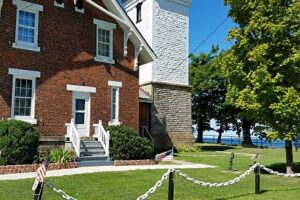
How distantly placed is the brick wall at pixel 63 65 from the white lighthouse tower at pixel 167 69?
7.23 metres

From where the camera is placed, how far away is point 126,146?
747 inches

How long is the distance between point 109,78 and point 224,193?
11.4 meters

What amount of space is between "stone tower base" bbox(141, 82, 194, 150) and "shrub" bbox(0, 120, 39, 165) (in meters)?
14.0

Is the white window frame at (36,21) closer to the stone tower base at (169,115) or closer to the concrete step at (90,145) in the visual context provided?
the concrete step at (90,145)

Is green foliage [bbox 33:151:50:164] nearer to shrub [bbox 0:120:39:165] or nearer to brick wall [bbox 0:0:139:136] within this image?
shrub [bbox 0:120:39:165]

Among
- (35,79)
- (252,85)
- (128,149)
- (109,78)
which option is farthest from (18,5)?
(252,85)

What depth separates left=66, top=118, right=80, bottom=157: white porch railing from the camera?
59.2 feet

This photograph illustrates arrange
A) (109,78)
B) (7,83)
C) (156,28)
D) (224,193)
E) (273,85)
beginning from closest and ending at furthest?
(224,193), (273,85), (7,83), (109,78), (156,28)

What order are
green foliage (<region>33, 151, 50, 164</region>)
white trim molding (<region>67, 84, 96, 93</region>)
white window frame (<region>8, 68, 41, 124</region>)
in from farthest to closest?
1. white trim molding (<region>67, 84, 96, 93</region>)
2. white window frame (<region>8, 68, 41, 124</region>)
3. green foliage (<region>33, 151, 50, 164</region>)

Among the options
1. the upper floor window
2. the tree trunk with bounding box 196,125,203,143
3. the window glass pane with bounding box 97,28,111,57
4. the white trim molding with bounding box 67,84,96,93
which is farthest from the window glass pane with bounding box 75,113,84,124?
the tree trunk with bounding box 196,125,203,143

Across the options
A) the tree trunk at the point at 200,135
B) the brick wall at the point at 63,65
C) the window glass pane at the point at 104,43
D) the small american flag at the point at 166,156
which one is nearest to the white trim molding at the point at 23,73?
the brick wall at the point at 63,65

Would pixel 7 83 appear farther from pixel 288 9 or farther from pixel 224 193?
pixel 288 9

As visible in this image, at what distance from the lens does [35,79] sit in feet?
61.6

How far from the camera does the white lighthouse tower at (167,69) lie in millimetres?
29719
